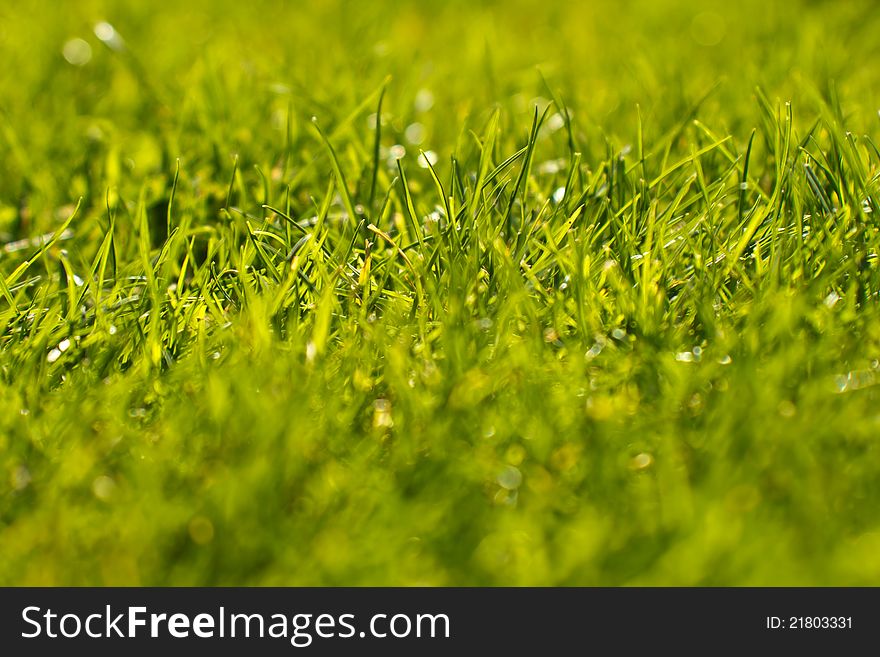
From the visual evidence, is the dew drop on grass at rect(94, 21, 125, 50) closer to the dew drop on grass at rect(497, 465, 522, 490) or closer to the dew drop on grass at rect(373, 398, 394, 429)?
the dew drop on grass at rect(373, 398, 394, 429)

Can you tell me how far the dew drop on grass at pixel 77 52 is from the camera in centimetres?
300

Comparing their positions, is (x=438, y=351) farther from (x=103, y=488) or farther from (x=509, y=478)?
(x=103, y=488)

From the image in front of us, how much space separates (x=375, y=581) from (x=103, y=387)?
0.60m

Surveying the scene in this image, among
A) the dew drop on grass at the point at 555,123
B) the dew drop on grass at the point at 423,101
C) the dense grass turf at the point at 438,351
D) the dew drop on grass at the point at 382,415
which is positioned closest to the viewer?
the dense grass turf at the point at 438,351

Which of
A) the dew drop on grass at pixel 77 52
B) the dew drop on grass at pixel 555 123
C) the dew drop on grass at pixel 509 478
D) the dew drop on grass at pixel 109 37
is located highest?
the dew drop on grass at pixel 77 52

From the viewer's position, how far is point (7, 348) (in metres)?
1.71

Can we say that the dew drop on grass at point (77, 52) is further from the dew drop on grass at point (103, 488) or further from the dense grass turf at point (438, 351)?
the dew drop on grass at point (103, 488)

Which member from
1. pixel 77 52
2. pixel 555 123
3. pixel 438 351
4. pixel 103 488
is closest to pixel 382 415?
pixel 438 351

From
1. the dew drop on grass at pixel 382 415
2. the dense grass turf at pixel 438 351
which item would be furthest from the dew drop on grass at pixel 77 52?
the dew drop on grass at pixel 382 415

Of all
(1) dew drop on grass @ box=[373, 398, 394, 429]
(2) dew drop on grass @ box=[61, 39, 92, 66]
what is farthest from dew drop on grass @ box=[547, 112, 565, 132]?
(2) dew drop on grass @ box=[61, 39, 92, 66]

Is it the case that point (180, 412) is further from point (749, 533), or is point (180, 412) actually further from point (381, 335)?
point (749, 533)

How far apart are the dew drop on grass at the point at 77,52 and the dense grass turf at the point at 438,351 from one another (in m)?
0.48

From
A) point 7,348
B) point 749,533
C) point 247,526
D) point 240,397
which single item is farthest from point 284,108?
point 749,533
